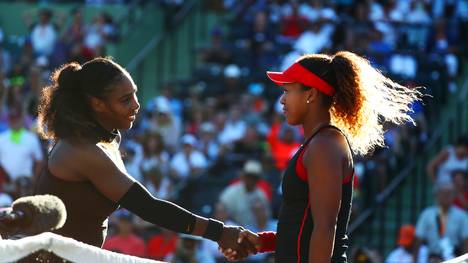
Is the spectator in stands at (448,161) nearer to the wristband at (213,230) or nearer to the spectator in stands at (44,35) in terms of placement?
the spectator in stands at (44,35)

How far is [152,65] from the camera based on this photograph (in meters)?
18.4

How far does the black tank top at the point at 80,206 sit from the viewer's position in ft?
17.3

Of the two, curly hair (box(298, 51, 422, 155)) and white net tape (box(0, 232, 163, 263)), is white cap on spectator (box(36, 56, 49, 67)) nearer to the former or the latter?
curly hair (box(298, 51, 422, 155))

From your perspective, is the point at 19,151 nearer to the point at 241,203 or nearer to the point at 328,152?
the point at 241,203

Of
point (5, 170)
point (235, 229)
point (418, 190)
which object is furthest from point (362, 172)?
point (235, 229)

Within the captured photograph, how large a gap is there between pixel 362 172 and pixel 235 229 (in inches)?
300

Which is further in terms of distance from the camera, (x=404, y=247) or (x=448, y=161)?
(x=448, y=161)

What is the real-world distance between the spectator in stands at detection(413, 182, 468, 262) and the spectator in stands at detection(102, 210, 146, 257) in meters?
2.60

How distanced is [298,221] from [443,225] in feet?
22.5

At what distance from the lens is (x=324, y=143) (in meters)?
5.00

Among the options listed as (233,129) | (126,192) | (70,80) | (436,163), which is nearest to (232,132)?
(233,129)

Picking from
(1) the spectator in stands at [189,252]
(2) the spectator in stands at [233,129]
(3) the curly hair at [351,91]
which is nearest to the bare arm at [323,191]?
(3) the curly hair at [351,91]

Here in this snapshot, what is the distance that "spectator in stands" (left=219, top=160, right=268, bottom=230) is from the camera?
1238cm

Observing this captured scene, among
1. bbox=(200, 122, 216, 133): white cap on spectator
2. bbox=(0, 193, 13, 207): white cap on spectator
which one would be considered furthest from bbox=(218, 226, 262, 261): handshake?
bbox=(200, 122, 216, 133): white cap on spectator
